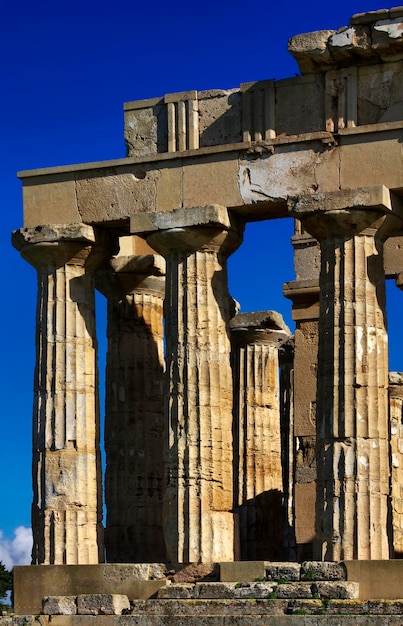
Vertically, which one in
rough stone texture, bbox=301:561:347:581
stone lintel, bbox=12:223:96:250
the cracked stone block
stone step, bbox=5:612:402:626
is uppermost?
stone lintel, bbox=12:223:96:250

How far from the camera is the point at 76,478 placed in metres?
40.4

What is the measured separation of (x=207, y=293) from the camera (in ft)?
131

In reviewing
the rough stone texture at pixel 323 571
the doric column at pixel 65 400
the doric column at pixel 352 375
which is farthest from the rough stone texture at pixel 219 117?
the rough stone texture at pixel 323 571

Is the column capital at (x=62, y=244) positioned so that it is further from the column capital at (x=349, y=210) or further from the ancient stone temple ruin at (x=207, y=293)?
the column capital at (x=349, y=210)

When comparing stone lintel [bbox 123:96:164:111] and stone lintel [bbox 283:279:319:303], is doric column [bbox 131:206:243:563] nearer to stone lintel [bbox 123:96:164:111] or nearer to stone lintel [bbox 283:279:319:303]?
stone lintel [bbox 123:96:164:111]

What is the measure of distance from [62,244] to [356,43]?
291 inches

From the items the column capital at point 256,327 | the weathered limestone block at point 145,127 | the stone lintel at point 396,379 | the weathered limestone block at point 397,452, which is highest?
the weathered limestone block at point 145,127

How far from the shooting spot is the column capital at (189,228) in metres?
39.6

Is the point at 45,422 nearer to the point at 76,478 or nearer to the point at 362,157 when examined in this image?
the point at 76,478

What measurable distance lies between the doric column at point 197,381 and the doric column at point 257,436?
698 centimetres

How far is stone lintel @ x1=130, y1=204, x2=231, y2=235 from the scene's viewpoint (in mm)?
39469

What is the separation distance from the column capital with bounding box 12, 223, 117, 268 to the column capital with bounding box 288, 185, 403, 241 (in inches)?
183

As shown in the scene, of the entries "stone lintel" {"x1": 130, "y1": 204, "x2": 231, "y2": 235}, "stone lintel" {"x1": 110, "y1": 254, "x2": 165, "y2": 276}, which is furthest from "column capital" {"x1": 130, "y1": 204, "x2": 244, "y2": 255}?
"stone lintel" {"x1": 110, "y1": 254, "x2": 165, "y2": 276}

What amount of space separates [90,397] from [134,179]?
15.0 ft
